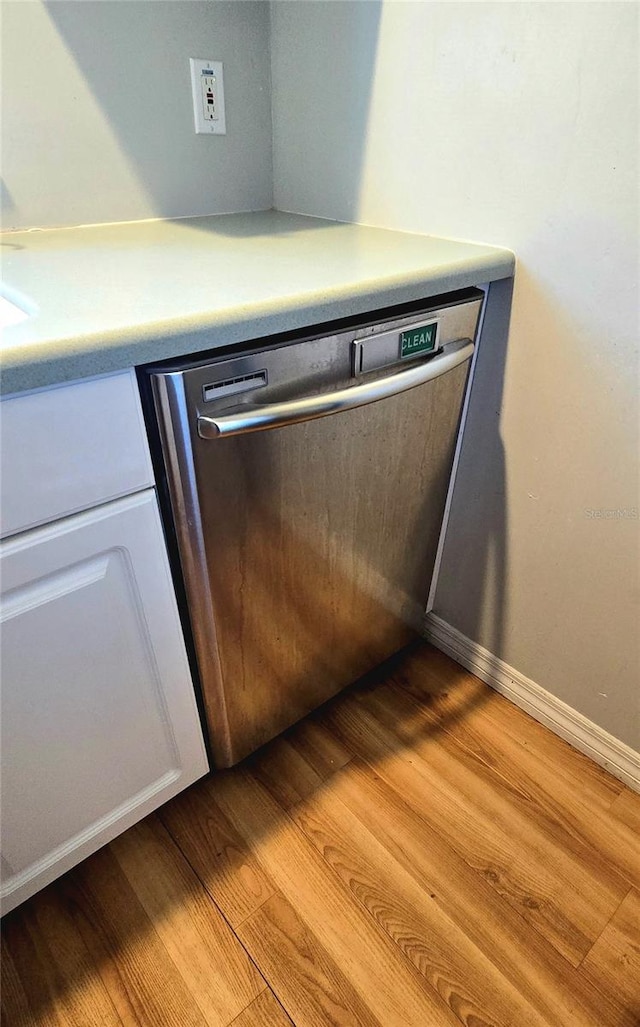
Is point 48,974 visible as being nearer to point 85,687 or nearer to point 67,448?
point 85,687

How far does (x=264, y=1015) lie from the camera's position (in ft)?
2.71

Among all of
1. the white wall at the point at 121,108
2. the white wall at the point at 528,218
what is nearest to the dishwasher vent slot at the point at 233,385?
the white wall at the point at 528,218

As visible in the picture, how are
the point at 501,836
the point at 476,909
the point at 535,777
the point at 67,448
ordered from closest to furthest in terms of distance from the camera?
the point at 67,448
the point at 476,909
the point at 501,836
the point at 535,777

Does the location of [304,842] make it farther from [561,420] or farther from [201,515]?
[561,420]

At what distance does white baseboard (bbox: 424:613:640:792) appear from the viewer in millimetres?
1124

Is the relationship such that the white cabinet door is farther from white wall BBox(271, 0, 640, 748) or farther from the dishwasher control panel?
white wall BBox(271, 0, 640, 748)

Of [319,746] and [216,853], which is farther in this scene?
[319,746]

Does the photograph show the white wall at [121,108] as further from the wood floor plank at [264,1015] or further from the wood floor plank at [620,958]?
the wood floor plank at [620,958]

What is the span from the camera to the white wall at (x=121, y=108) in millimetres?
955

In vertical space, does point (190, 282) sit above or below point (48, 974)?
above

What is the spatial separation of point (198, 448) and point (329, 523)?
306 millimetres

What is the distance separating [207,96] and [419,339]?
73 centimetres

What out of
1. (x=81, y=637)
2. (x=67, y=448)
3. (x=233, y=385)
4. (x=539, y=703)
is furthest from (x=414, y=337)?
(x=539, y=703)

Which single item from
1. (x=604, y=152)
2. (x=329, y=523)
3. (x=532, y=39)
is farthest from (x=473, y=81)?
(x=329, y=523)
